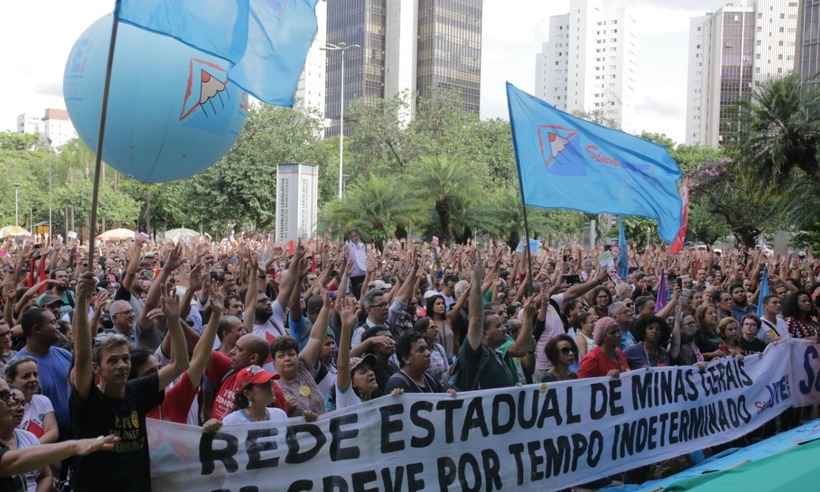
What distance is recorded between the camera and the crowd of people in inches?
169

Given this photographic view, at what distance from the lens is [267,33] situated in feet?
21.7

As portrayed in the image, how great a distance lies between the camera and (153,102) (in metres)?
7.69

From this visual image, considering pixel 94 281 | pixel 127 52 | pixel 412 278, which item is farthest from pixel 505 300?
pixel 94 281

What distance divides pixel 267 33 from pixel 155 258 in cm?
840

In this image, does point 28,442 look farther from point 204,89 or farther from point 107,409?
point 204,89

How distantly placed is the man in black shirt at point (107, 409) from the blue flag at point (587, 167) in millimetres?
4678

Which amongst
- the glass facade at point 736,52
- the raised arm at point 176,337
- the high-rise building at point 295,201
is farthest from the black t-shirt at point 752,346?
the glass facade at point 736,52

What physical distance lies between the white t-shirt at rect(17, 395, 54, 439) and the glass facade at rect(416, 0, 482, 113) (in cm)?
12235

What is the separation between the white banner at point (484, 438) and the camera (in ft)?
15.6

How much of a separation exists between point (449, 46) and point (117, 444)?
422ft

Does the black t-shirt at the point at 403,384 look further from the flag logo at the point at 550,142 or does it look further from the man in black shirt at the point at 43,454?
the flag logo at the point at 550,142

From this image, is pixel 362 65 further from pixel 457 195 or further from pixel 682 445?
pixel 682 445

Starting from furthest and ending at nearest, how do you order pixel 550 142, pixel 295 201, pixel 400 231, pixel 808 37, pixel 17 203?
pixel 17 203 < pixel 808 37 < pixel 400 231 < pixel 295 201 < pixel 550 142

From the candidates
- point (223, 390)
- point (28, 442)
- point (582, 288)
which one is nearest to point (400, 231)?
point (582, 288)
